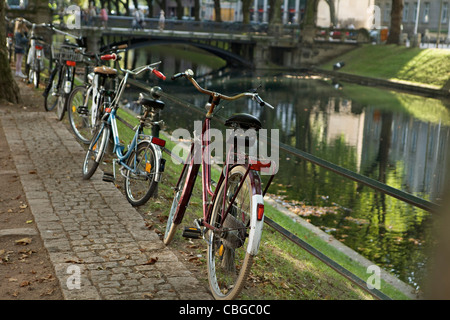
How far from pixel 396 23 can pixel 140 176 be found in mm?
43913

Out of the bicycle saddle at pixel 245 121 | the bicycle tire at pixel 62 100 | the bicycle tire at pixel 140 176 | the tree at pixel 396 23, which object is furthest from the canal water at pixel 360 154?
the tree at pixel 396 23

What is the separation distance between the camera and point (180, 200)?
192 inches

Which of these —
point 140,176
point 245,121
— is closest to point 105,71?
point 140,176

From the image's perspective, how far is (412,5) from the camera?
201 ft

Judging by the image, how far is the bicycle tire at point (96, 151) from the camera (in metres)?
6.66

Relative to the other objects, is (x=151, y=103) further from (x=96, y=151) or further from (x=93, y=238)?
(x=96, y=151)

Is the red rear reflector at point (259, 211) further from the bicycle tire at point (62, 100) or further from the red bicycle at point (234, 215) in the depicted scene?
the bicycle tire at point (62, 100)

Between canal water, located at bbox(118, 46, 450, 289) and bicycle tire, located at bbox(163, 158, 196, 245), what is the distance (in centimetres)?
52

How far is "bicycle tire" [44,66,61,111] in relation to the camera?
35.6 ft

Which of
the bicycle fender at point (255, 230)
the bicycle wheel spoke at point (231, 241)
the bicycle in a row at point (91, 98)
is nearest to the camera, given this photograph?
the bicycle fender at point (255, 230)

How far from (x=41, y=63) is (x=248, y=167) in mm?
11403

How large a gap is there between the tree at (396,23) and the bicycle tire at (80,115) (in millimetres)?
40550
